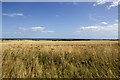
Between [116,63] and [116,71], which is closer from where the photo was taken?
[116,71]

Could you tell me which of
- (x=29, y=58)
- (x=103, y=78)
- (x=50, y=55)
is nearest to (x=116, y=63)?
(x=103, y=78)

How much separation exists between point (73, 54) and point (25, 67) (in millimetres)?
3148

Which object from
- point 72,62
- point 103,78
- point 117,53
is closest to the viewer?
point 103,78

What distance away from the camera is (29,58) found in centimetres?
1397

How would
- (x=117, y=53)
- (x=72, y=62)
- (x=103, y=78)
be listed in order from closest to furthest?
(x=103, y=78), (x=72, y=62), (x=117, y=53)

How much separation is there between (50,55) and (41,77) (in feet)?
9.97

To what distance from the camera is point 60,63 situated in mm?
13070

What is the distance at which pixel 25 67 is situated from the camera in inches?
499

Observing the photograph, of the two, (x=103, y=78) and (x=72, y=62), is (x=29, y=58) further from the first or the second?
(x=103, y=78)

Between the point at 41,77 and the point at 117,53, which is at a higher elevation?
the point at 117,53

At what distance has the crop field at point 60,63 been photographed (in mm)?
11758

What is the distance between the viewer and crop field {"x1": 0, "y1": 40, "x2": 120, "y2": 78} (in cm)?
1176

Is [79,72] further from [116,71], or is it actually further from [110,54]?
[110,54]

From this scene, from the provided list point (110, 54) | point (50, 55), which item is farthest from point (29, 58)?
point (110, 54)
